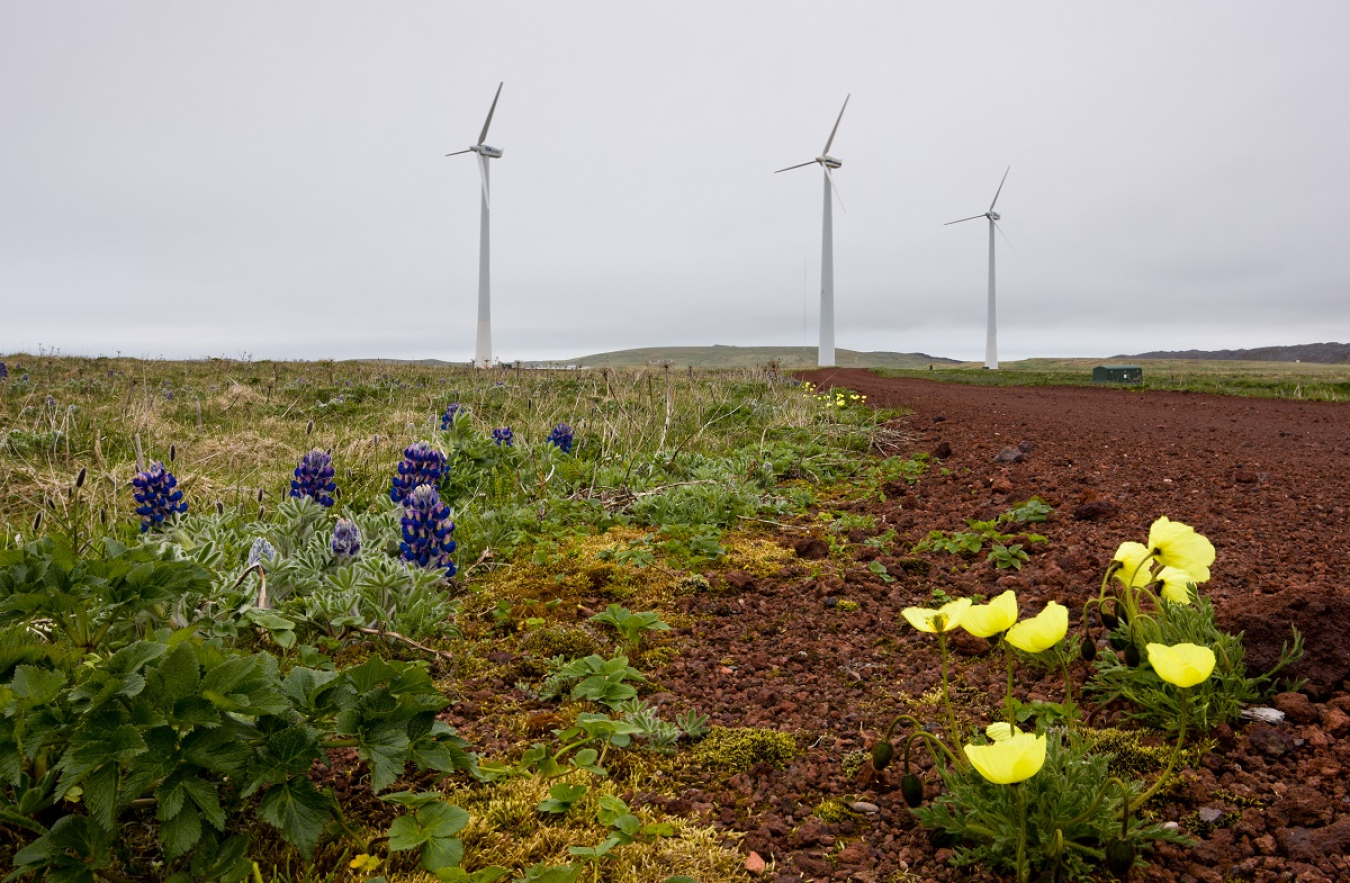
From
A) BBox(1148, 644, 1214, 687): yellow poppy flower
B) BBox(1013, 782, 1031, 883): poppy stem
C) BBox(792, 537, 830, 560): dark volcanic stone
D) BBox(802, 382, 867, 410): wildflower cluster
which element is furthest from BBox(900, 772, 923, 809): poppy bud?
BBox(802, 382, 867, 410): wildflower cluster

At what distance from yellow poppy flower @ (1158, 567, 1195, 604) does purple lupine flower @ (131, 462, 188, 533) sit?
4.36 metres

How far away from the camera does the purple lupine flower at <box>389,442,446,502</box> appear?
453 cm

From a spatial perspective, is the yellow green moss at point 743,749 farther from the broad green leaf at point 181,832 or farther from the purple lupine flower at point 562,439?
the purple lupine flower at point 562,439

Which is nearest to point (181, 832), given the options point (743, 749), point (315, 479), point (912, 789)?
point (743, 749)

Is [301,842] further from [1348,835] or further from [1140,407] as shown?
[1140,407]

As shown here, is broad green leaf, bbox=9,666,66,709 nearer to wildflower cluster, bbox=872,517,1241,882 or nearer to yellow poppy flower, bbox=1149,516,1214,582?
wildflower cluster, bbox=872,517,1241,882

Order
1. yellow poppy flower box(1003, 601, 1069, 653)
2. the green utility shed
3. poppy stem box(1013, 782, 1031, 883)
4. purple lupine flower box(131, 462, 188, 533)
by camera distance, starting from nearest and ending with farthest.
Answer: poppy stem box(1013, 782, 1031, 883)
yellow poppy flower box(1003, 601, 1069, 653)
purple lupine flower box(131, 462, 188, 533)
the green utility shed

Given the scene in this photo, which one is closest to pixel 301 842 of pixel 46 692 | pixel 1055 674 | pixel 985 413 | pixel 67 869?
pixel 67 869

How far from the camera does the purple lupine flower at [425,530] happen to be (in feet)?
12.3

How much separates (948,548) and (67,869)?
154 inches

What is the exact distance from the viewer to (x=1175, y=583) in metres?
2.41

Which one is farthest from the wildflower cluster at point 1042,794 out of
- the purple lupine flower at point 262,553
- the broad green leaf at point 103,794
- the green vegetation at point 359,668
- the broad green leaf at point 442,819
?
the purple lupine flower at point 262,553

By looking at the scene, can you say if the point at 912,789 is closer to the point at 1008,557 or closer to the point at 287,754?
the point at 287,754

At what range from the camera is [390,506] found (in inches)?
201
